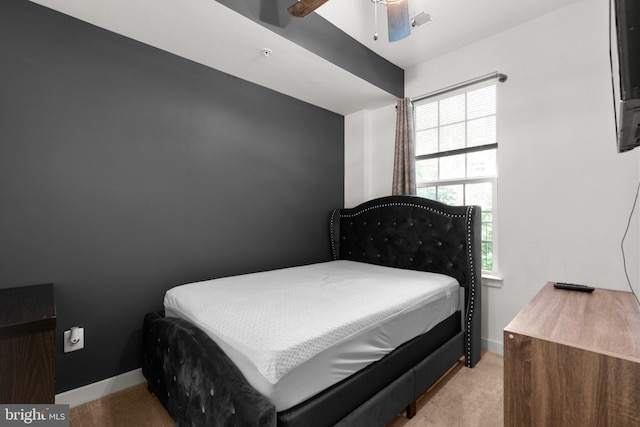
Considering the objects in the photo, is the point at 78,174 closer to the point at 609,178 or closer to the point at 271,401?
the point at 271,401

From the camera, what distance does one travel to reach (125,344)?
6.77ft

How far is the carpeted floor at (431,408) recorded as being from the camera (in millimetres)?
1694

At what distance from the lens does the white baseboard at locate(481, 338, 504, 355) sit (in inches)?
98.6

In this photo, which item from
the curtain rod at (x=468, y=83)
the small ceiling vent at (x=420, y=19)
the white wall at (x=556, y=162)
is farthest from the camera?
the curtain rod at (x=468, y=83)

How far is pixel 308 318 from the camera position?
1.40 metres

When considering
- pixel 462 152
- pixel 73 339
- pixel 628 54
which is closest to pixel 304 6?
pixel 628 54

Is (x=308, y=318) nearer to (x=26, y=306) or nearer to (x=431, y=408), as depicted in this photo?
(x=431, y=408)

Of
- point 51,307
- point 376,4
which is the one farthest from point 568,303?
point 51,307

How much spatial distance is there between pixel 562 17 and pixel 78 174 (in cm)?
362

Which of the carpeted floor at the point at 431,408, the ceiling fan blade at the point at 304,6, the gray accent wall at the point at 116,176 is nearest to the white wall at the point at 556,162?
the carpeted floor at the point at 431,408

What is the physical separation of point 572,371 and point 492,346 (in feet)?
5.56

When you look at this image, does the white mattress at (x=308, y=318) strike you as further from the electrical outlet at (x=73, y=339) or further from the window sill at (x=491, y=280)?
the electrical outlet at (x=73, y=339)

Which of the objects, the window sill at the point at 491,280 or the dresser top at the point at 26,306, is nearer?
the dresser top at the point at 26,306

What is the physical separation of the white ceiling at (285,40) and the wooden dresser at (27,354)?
1738mm
